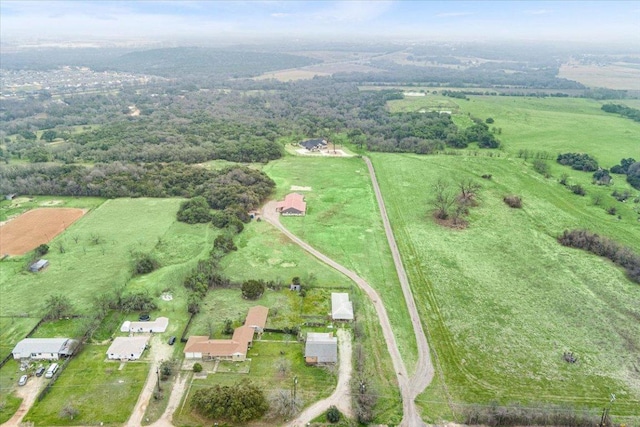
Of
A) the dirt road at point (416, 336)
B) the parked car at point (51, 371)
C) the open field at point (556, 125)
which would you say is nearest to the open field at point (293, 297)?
the dirt road at point (416, 336)

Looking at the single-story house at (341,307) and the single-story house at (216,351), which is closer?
the single-story house at (216,351)

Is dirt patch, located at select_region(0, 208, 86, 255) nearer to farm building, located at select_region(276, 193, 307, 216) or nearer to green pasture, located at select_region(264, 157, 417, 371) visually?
farm building, located at select_region(276, 193, 307, 216)

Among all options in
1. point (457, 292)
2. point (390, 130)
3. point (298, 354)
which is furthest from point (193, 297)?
point (390, 130)

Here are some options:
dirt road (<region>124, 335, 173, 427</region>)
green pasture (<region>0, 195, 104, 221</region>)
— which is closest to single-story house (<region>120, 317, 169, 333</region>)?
dirt road (<region>124, 335, 173, 427</region>)

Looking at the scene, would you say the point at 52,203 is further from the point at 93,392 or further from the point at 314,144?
the point at 314,144

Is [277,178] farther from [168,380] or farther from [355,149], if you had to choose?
[168,380]

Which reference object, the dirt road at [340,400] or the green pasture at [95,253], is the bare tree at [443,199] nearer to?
the dirt road at [340,400]

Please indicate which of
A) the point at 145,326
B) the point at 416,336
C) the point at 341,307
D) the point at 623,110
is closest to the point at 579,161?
the point at 623,110
